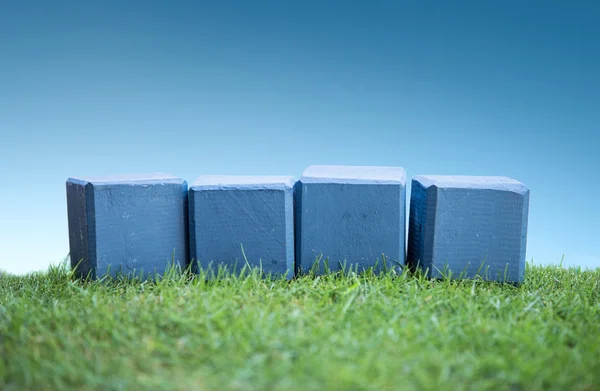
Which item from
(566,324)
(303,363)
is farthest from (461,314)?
(303,363)

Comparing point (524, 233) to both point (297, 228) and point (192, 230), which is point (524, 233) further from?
point (192, 230)

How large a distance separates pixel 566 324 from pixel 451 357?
32.5 inches

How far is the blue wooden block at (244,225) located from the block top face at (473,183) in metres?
0.83

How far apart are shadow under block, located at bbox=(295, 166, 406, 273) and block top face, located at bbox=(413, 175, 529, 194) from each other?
21cm

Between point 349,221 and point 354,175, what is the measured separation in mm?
273

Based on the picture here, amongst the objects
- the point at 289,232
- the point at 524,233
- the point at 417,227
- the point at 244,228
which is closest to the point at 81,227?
the point at 244,228

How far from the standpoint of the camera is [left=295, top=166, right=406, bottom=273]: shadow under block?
3408 mm

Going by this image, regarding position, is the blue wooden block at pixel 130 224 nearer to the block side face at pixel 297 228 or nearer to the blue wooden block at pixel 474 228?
the block side face at pixel 297 228

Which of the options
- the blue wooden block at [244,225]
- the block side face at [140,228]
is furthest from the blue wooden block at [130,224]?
the blue wooden block at [244,225]

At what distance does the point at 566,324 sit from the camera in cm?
277

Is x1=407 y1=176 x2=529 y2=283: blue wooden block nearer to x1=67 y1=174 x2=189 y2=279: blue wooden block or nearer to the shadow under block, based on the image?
the shadow under block

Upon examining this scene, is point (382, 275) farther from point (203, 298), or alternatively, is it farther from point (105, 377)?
point (105, 377)

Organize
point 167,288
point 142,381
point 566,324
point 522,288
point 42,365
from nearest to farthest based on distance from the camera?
point 142,381, point 42,365, point 566,324, point 167,288, point 522,288

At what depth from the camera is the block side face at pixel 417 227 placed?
11.5ft
